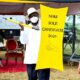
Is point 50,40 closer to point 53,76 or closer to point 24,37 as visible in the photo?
point 24,37

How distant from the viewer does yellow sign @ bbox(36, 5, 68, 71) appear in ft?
24.2

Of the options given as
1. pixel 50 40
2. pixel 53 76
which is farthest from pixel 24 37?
pixel 53 76

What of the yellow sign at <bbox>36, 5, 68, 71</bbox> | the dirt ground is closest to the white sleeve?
the yellow sign at <bbox>36, 5, 68, 71</bbox>

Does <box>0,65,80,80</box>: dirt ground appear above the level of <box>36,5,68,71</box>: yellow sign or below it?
below

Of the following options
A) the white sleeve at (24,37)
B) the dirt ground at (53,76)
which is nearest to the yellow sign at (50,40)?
the white sleeve at (24,37)

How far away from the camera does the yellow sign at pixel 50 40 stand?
24.2 feet

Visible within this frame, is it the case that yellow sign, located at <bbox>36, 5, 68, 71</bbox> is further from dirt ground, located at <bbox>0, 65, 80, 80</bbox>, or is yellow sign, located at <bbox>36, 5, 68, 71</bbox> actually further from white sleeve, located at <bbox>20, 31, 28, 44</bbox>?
dirt ground, located at <bbox>0, 65, 80, 80</bbox>

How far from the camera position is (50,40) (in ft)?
24.2

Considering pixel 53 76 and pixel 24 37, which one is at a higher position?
pixel 24 37

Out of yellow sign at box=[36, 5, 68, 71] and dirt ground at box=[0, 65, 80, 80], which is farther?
dirt ground at box=[0, 65, 80, 80]

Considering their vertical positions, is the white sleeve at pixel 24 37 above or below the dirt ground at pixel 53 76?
above

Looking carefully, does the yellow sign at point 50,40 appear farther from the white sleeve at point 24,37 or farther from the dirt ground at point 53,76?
the dirt ground at point 53,76

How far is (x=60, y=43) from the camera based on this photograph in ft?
24.3

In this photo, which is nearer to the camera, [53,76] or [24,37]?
[24,37]
